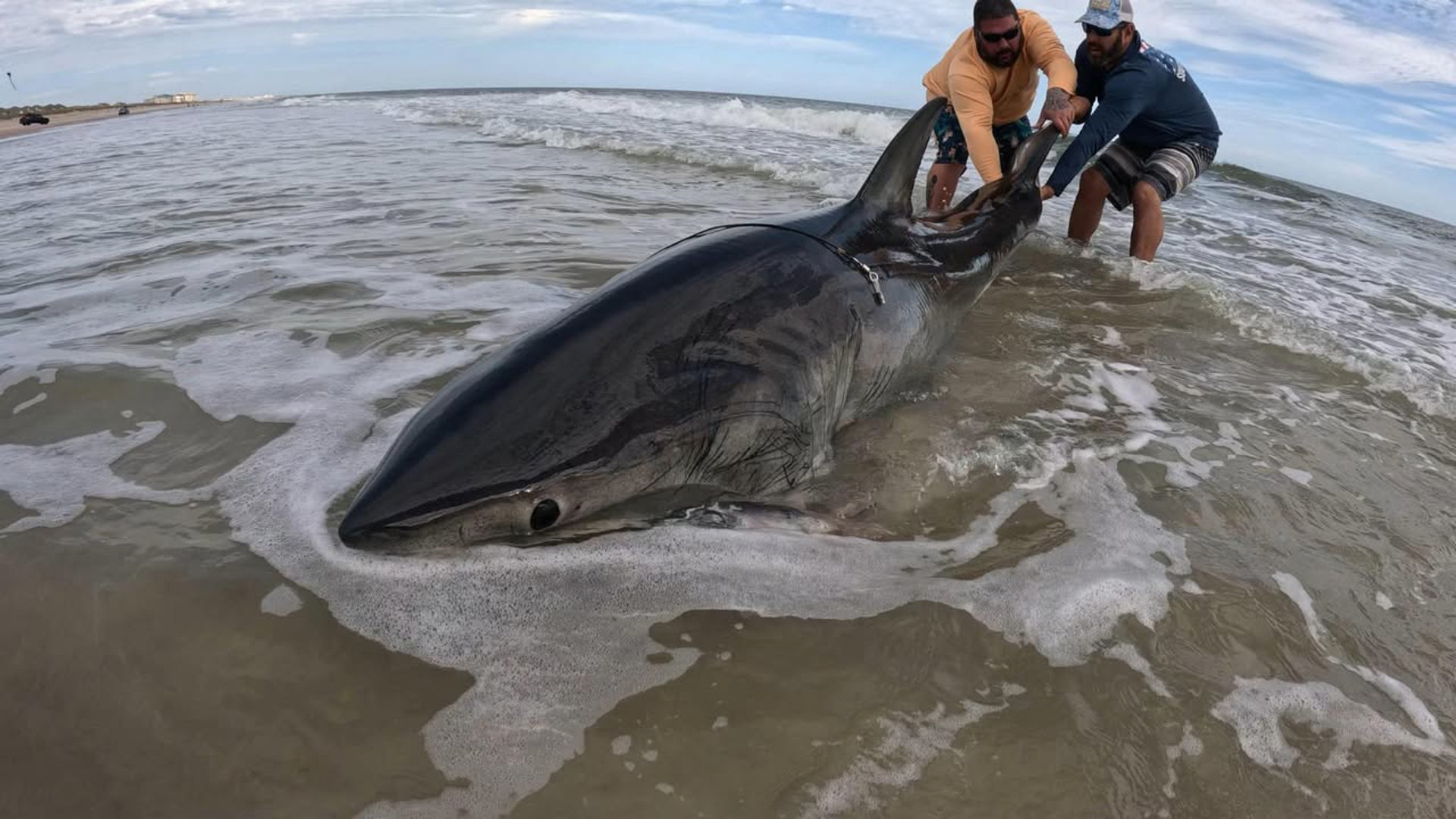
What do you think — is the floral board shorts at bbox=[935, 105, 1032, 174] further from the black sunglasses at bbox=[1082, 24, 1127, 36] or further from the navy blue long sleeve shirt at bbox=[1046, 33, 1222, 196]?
the black sunglasses at bbox=[1082, 24, 1127, 36]

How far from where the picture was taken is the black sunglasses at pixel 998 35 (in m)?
5.10

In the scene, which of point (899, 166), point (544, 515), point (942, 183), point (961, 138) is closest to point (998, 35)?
point (961, 138)

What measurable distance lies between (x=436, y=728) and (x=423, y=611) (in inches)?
14.8

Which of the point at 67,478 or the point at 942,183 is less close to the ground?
the point at 942,183

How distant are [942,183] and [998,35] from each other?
186 centimetres

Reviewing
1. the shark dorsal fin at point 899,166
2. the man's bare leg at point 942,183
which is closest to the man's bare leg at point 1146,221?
the man's bare leg at point 942,183

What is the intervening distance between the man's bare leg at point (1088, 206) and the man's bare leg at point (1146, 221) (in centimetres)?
40

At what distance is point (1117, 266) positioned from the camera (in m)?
6.12

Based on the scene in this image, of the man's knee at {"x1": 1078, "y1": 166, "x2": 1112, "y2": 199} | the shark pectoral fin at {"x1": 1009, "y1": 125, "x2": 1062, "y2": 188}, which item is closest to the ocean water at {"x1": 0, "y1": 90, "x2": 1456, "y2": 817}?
the shark pectoral fin at {"x1": 1009, "y1": 125, "x2": 1062, "y2": 188}

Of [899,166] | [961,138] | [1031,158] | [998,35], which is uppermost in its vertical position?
[998,35]

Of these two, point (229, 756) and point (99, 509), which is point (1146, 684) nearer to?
point (229, 756)

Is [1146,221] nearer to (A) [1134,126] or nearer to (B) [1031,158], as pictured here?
(A) [1134,126]

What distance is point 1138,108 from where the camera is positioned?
519cm

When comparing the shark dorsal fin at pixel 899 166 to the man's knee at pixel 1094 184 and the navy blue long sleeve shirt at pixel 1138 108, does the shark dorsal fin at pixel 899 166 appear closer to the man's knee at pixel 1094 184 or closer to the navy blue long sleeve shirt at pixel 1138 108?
the navy blue long sleeve shirt at pixel 1138 108
